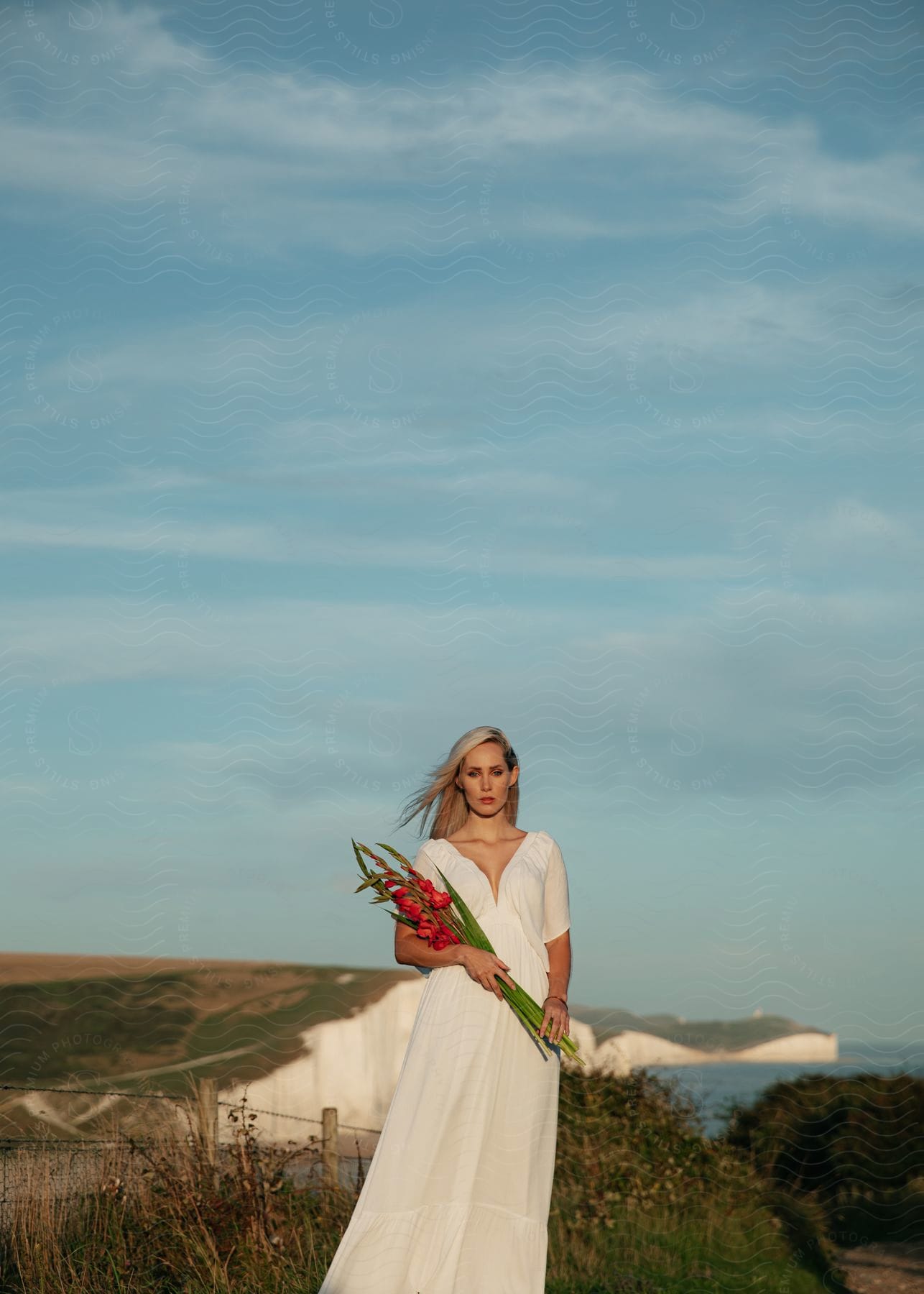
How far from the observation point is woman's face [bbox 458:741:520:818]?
257 inches

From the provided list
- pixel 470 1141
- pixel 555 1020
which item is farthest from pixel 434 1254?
pixel 555 1020

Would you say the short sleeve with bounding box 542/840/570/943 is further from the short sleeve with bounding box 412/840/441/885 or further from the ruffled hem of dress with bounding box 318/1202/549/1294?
the ruffled hem of dress with bounding box 318/1202/549/1294

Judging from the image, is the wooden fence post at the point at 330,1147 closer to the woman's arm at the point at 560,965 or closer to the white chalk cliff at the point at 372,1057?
the white chalk cliff at the point at 372,1057

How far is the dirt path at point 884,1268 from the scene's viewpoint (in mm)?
12445

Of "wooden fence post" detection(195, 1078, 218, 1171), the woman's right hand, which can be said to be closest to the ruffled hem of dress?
the woman's right hand

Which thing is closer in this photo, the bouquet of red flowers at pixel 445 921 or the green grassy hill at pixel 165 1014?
the bouquet of red flowers at pixel 445 921

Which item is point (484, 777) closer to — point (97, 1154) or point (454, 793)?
point (454, 793)

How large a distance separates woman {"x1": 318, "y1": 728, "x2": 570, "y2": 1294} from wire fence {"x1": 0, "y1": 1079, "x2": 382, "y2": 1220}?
2960mm

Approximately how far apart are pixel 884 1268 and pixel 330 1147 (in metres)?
5.71

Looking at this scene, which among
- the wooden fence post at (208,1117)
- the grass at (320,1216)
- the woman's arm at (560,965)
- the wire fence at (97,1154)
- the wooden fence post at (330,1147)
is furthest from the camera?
the wooden fence post at (330,1147)

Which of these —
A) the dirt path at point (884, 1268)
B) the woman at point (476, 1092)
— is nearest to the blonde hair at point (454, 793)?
the woman at point (476, 1092)

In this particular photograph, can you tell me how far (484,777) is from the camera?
6523mm

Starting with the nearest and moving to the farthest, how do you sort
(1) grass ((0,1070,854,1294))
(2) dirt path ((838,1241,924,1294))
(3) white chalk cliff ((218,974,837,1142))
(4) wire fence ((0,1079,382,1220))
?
(1) grass ((0,1070,854,1294))
(4) wire fence ((0,1079,382,1220))
(3) white chalk cliff ((218,974,837,1142))
(2) dirt path ((838,1241,924,1294))

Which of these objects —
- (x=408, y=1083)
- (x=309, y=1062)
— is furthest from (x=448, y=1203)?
(x=309, y=1062)
